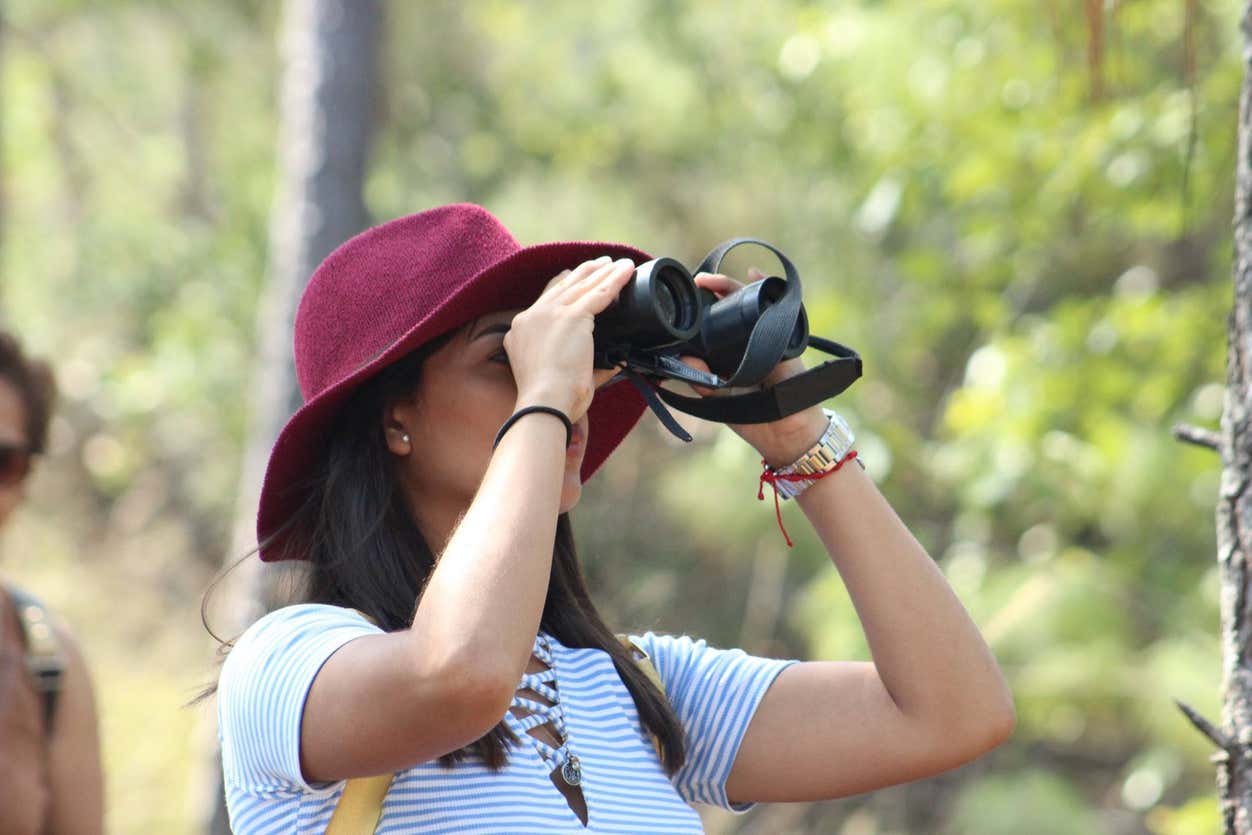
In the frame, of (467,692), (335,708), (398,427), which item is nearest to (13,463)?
(398,427)

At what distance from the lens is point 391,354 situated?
1.70m

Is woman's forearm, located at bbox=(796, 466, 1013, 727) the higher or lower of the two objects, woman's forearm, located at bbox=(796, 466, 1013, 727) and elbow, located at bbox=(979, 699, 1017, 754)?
the higher

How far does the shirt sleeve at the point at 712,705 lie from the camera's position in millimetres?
1904

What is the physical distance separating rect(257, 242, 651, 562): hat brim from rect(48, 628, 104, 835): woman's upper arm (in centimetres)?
105

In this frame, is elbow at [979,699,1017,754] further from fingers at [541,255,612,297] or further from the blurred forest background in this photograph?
fingers at [541,255,612,297]

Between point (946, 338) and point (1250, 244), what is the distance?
14.9 feet

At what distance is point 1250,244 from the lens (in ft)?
6.18

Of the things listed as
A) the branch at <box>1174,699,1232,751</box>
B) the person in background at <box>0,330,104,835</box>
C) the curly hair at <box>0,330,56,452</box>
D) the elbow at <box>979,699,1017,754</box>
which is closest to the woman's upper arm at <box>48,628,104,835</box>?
the person in background at <box>0,330,104,835</box>

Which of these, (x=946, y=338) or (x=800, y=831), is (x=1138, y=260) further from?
(x=800, y=831)

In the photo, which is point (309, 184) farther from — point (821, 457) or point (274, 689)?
point (274, 689)

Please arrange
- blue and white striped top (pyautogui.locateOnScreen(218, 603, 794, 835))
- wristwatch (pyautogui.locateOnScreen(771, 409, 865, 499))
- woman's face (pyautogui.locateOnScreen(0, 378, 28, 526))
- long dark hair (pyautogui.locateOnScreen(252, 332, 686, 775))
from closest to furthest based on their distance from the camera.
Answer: blue and white striped top (pyautogui.locateOnScreen(218, 603, 794, 835)) < long dark hair (pyautogui.locateOnScreen(252, 332, 686, 775)) < wristwatch (pyautogui.locateOnScreen(771, 409, 865, 499)) < woman's face (pyautogui.locateOnScreen(0, 378, 28, 526))

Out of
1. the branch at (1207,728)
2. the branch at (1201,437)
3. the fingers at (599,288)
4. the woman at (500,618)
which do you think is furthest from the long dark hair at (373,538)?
the branch at (1201,437)

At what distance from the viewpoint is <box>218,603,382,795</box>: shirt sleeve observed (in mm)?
1447

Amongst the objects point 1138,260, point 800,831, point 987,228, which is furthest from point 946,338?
point 800,831
